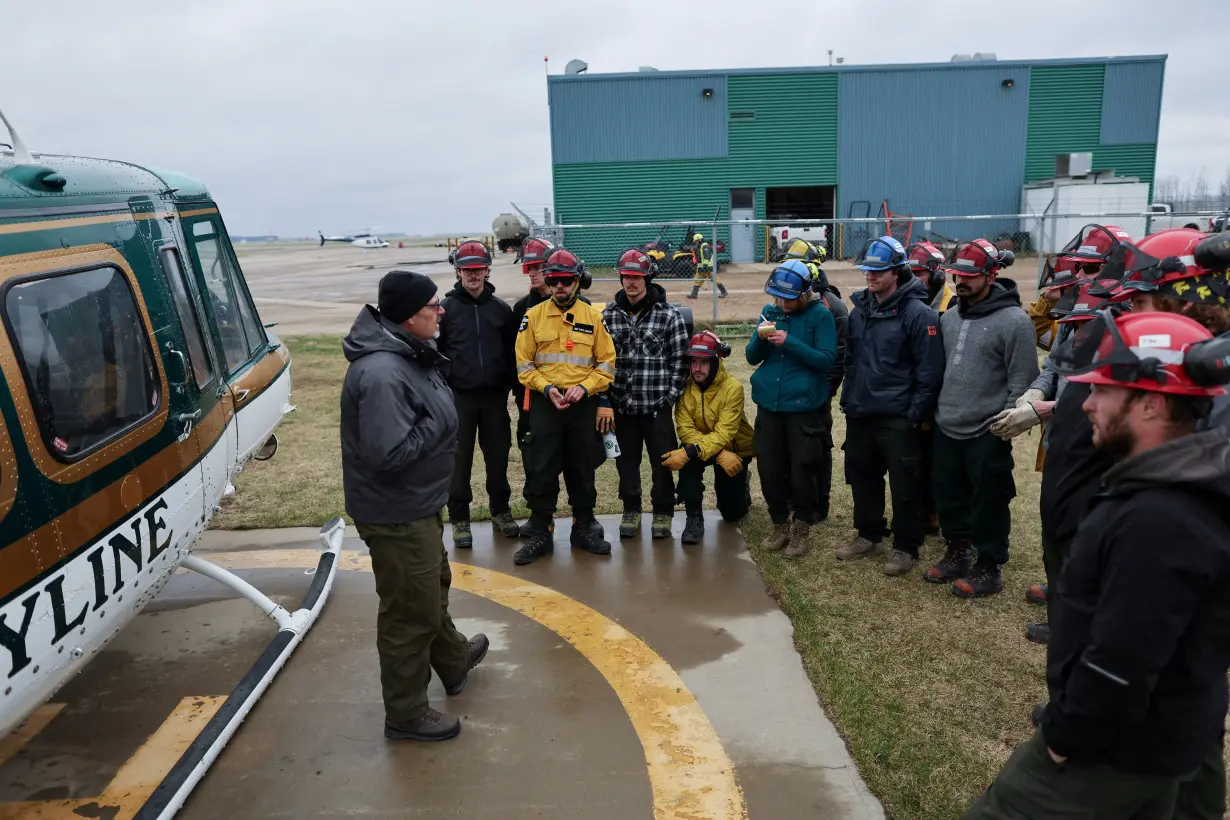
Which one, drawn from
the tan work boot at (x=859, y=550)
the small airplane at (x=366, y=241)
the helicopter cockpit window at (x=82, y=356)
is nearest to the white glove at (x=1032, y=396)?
the tan work boot at (x=859, y=550)

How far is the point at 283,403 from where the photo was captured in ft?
18.6

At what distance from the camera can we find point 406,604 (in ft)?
12.2

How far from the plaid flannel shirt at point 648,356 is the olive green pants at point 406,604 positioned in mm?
2316

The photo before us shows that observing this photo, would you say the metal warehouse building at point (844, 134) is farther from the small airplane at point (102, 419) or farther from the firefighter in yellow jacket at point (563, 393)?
the small airplane at point (102, 419)

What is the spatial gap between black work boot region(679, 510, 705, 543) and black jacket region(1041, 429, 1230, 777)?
12.7ft

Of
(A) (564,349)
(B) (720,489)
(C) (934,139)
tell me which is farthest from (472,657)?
(C) (934,139)

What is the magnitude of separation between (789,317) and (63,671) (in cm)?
425

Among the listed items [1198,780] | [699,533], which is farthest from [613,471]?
[1198,780]

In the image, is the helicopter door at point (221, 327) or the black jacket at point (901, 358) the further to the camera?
the black jacket at point (901, 358)

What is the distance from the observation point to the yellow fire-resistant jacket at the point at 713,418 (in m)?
6.03

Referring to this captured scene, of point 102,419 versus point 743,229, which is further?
point 743,229

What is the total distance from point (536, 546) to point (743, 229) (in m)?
24.9

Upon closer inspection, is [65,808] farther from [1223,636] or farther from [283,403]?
[1223,636]

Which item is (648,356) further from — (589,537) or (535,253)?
(589,537)
